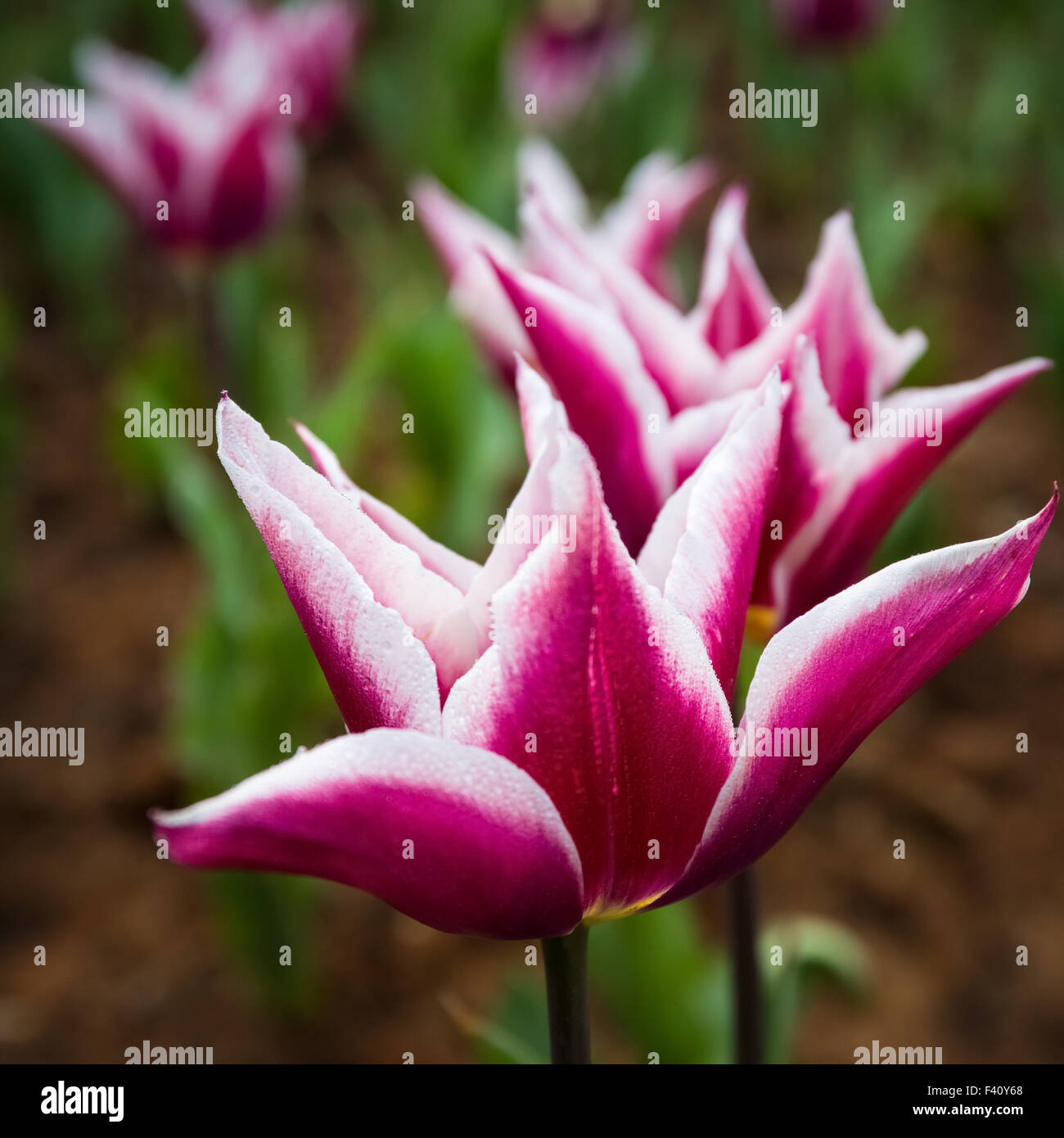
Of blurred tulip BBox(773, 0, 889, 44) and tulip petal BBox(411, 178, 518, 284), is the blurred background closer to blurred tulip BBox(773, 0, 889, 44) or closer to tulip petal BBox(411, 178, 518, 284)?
blurred tulip BBox(773, 0, 889, 44)

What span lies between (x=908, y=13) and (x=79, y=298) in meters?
1.75

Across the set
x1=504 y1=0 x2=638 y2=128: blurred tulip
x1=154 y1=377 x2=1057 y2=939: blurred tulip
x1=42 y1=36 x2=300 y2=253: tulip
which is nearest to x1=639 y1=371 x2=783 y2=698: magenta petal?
x1=154 y1=377 x2=1057 y2=939: blurred tulip

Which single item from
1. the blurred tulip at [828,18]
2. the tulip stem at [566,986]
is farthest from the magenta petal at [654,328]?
the blurred tulip at [828,18]

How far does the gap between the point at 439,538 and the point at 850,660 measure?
96 centimetres

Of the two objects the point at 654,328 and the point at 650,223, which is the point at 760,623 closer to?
the point at 654,328

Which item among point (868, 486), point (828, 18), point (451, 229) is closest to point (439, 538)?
point (451, 229)

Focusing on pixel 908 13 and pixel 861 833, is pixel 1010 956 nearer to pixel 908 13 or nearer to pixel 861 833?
pixel 861 833

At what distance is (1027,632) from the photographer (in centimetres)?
163

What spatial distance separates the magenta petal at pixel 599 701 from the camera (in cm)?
33

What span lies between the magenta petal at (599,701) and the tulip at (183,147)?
1.16m

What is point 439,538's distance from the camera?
1.29 meters

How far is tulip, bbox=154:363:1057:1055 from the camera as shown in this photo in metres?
0.32

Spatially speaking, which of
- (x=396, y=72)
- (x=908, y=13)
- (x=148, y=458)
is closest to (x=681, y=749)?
(x=148, y=458)

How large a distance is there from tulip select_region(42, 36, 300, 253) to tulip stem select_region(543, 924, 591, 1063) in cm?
116
